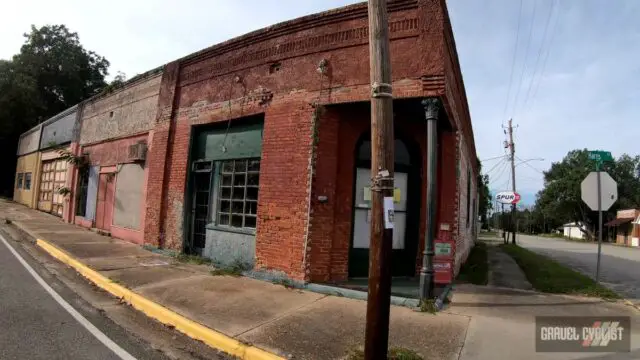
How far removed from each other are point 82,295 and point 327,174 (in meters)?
4.95

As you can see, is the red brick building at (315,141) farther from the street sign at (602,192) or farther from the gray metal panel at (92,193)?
the gray metal panel at (92,193)

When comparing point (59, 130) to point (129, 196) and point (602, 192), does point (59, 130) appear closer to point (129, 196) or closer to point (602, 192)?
point (129, 196)

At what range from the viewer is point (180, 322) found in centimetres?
582

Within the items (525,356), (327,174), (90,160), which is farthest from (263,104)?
(90,160)

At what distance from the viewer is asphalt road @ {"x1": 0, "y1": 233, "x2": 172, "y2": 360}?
4.65m

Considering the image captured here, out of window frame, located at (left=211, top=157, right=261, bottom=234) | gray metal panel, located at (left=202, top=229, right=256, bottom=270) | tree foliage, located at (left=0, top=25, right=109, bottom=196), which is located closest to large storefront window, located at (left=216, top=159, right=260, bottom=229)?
window frame, located at (left=211, top=157, right=261, bottom=234)

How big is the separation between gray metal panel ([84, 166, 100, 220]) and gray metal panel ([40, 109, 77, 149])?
4341 mm

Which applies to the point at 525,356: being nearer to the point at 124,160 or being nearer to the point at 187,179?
the point at 187,179

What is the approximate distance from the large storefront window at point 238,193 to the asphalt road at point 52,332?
378 centimetres

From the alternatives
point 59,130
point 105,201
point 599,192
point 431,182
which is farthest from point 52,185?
point 599,192

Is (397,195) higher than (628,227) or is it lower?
higher

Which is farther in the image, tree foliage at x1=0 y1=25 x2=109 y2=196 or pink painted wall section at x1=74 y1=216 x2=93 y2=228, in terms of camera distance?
tree foliage at x1=0 y1=25 x2=109 y2=196

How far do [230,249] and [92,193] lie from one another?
10383 mm

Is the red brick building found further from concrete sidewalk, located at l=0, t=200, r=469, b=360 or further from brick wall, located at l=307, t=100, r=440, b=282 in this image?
concrete sidewalk, located at l=0, t=200, r=469, b=360
